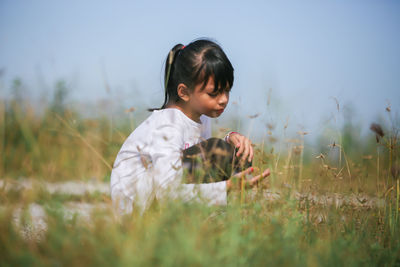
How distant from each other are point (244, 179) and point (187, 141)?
25.2 inches

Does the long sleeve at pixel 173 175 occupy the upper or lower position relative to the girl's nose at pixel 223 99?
lower

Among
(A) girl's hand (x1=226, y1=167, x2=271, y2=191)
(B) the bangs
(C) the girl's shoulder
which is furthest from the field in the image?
(B) the bangs

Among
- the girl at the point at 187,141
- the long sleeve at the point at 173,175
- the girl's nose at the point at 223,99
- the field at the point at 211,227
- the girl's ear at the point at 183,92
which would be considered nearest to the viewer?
the field at the point at 211,227

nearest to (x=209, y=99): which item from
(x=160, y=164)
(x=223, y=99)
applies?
(x=223, y=99)

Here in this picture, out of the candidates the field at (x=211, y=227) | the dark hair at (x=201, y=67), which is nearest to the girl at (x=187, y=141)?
the dark hair at (x=201, y=67)

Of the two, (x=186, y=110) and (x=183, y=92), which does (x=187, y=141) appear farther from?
(x=183, y=92)

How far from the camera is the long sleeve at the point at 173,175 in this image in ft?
6.01

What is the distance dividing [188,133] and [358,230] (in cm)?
132

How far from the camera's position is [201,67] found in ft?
8.49

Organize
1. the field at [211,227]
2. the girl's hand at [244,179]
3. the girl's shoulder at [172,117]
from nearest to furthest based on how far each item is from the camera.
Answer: the field at [211,227]
the girl's hand at [244,179]
the girl's shoulder at [172,117]

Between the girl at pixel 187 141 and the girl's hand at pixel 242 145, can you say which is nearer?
the girl at pixel 187 141

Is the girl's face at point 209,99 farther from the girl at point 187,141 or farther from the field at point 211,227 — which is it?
the field at point 211,227

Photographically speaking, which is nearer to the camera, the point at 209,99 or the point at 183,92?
the point at 209,99

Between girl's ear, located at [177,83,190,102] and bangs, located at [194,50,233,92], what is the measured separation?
118mm
